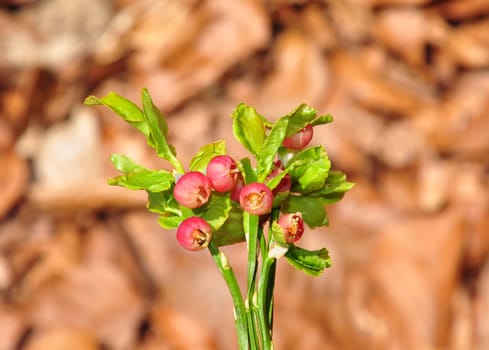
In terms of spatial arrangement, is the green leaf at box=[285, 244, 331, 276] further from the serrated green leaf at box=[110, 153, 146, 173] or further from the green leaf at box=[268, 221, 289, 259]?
the serrated green leaf at box=[110, 153, 146, 173]

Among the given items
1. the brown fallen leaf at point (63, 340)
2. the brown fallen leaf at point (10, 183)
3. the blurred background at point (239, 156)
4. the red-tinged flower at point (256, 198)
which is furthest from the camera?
the brown fallen leaf at point (10, 183)

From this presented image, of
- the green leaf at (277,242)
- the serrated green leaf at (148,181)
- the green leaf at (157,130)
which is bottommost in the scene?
the green leaf at (277,242)

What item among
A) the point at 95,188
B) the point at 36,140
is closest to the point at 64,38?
the point at 36,140

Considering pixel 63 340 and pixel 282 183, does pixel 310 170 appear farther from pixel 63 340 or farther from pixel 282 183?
pixel 63 340

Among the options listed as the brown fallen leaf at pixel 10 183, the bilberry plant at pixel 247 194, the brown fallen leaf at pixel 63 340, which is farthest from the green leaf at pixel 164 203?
the brown fallen leaf at pixel 10 183

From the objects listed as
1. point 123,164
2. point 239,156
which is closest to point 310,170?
point 123,164

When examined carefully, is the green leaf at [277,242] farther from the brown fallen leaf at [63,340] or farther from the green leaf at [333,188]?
the brown fallen leaf at [63,340]

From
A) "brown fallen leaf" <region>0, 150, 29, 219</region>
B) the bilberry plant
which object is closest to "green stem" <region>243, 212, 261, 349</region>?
the bilberry plant
